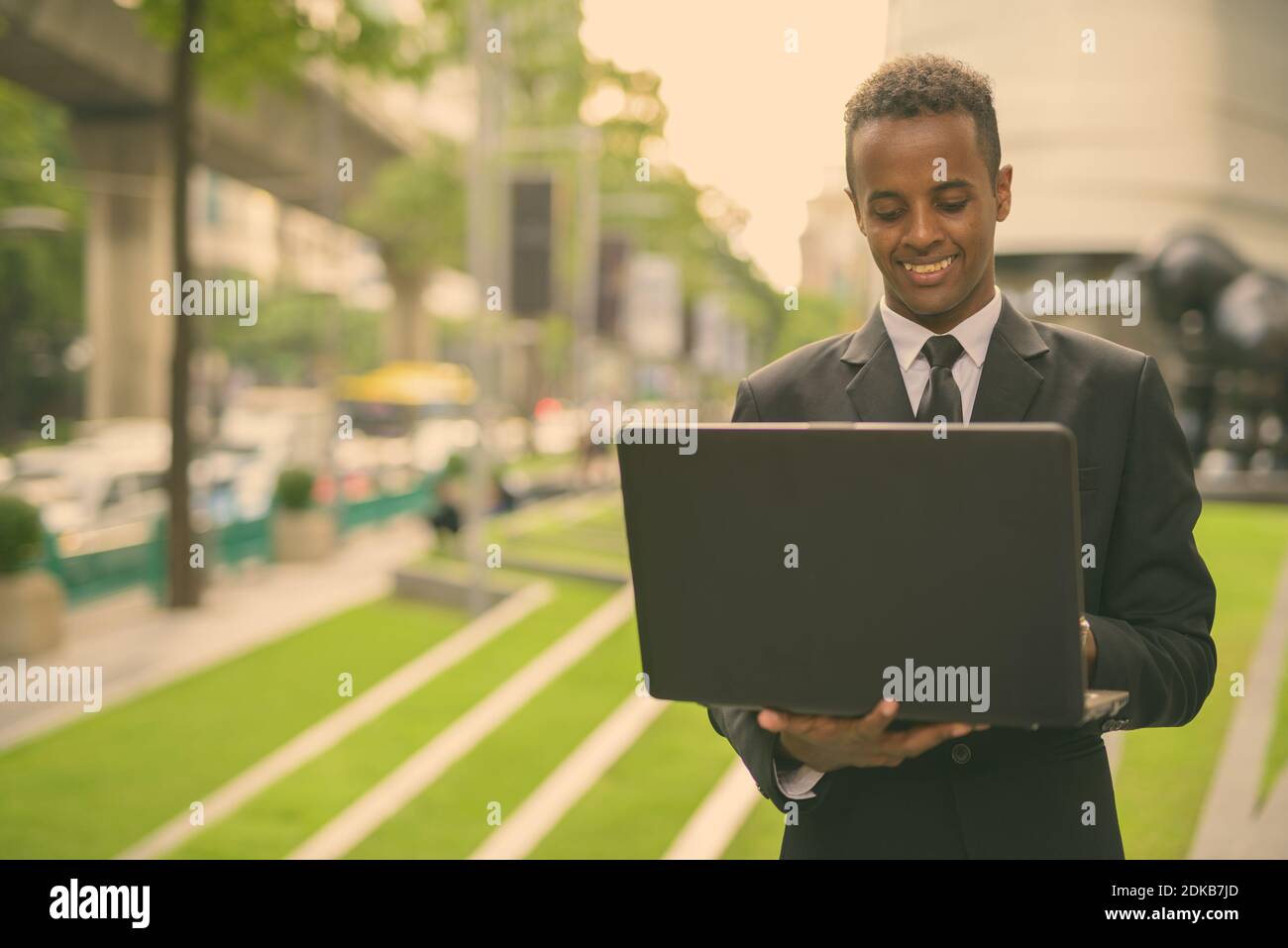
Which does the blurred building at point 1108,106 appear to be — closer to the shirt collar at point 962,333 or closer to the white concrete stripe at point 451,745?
the shirt collar at point 962,333

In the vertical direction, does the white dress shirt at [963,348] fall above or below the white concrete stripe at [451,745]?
above

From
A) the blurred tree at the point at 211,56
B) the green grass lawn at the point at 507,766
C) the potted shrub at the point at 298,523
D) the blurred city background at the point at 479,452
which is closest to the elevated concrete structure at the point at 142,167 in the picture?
the blurred city background at the point at 479,452

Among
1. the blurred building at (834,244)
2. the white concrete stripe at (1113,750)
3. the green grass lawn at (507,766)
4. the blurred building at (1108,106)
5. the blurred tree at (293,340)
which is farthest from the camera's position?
the blurred tree at (293,340)

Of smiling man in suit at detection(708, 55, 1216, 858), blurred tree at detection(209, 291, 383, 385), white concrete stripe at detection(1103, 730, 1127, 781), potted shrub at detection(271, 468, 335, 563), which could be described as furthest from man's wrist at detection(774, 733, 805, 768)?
blurred tree at detection(209, 291, 383, 385)

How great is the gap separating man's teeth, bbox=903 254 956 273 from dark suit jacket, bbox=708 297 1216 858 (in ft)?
0.54

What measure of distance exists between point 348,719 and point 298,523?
342 inches

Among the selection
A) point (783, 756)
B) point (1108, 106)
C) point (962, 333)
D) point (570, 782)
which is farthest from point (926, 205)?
point (570, 782)

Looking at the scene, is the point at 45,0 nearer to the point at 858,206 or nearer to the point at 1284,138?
the point at 1284,138

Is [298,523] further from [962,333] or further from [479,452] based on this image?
[962,333]

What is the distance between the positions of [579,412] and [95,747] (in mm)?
19660

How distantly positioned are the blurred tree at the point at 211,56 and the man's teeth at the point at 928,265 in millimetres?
12014

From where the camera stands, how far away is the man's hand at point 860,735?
1.80 metres

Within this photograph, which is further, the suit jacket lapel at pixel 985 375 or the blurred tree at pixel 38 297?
the blurred tree at pixel 38 297

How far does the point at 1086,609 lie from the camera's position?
2.09 m
